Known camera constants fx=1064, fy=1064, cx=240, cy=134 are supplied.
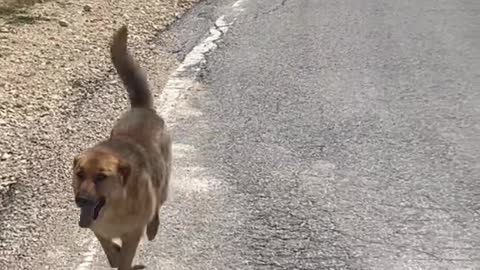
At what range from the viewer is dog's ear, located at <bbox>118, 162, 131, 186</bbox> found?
4697 millimetres

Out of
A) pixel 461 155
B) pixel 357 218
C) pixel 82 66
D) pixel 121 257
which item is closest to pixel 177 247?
pixel 121 257

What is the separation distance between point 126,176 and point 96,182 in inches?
9.7

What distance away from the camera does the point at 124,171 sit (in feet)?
15.5

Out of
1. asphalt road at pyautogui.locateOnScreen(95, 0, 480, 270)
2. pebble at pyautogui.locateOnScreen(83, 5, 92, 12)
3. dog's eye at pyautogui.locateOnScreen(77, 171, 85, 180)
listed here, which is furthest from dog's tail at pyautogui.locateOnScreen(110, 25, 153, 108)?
pebble at pyautogui.locateOnScreen(83, 5, 92, 12)

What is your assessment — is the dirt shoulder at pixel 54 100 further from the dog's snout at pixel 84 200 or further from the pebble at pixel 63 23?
the dog's snout at pixel 84 200

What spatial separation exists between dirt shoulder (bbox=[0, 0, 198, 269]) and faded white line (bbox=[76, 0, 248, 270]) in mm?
116

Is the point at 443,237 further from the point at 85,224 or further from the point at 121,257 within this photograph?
the point at 85,224

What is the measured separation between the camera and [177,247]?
576 cm

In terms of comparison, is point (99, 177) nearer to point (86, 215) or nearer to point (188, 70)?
point (86, 215)

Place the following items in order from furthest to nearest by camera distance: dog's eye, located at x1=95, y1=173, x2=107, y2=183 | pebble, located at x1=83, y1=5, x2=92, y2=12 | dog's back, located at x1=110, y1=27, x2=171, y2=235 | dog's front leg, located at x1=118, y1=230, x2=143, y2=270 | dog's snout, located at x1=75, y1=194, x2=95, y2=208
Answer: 1. pebble, located at x1=83, y1=5, x2=92, y2=12
2. dog's back, located at x1=110, y1=27, x2=171, y2=235
3. dog's front leg, located at x1=118, y1=230, x2=143, y2=270
4. dog's eye, located at x1=95, y1=173, x2=107, y2=183
5. dog's snout, located at x1=75, y1=194, x2=95, y2=208

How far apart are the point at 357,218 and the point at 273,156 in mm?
1191

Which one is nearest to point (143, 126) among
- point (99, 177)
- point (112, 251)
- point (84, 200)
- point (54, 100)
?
point (112, 251)

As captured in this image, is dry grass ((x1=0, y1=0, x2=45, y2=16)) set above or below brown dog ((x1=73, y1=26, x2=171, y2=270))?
below

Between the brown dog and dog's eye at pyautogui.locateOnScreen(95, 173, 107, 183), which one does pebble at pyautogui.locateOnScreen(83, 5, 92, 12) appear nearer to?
the brown dog
